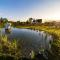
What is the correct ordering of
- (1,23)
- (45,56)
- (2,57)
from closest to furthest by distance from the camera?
(2,57) → (45,56) → (1,23)

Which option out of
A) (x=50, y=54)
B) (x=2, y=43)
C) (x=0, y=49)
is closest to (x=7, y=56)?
(x=0, y=49)

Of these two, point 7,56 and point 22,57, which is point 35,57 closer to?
point 22,57

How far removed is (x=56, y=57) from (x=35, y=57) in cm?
106

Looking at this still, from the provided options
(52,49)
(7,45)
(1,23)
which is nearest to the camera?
(7,45)

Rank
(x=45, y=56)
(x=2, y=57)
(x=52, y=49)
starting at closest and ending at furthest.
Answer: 1. (x=2, y=57)
2. (x=45, y=56)
3. (x=52, y=49)

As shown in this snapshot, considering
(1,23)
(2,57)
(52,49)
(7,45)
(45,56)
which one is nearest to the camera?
(2,57)

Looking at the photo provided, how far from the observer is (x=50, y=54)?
784 centimetres

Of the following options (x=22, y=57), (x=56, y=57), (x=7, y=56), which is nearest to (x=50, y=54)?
(x=56, y=57)

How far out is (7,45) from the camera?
8.07 m

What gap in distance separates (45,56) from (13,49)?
155 cm

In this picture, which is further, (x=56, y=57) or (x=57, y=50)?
(x=57, y=50)

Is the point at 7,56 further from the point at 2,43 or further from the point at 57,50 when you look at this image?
the point at 57,50

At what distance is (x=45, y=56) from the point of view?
24.3 feet

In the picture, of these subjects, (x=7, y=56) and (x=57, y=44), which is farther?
(x=57, y=44)
